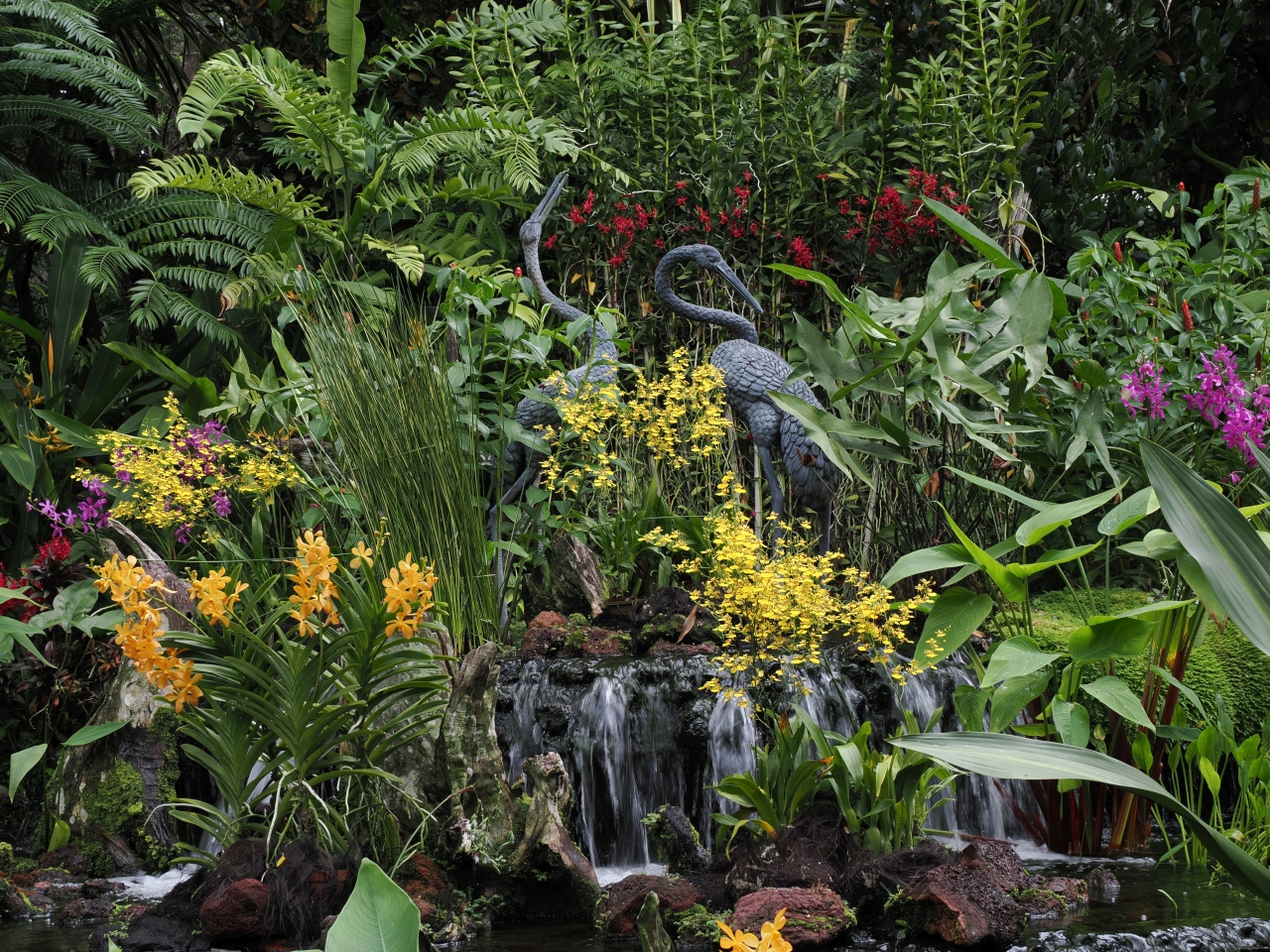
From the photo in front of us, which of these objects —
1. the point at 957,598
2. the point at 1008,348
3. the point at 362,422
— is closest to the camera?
the point at 957,598

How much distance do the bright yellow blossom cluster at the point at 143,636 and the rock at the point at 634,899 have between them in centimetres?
108

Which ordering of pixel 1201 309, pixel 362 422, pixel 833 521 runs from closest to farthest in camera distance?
pixel 362 422 → pixel 1201 309 → pixel 833 521

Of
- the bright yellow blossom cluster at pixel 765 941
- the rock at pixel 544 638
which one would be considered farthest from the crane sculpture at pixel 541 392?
the bright yellow blossom cluster at pixel 765 941

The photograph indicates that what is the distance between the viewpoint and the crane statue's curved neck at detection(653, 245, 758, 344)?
4035mm

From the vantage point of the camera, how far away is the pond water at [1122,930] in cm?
221

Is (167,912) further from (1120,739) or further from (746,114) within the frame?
(746,114)

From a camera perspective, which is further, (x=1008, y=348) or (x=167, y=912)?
(x=1008, y=348)

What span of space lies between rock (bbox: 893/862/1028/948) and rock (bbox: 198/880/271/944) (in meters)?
1.44

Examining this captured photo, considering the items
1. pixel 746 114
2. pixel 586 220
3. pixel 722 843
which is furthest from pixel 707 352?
pixel 722 843

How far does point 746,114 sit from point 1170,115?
2.30 metres

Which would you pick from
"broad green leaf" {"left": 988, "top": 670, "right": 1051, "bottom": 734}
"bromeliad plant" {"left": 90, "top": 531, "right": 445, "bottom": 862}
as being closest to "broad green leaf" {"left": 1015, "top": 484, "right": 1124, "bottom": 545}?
"broad green leaf" {"left": 988, "top": 670, "right": 1051, "bottom": 734}

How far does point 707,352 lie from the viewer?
5375 millimetres

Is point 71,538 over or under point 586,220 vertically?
under

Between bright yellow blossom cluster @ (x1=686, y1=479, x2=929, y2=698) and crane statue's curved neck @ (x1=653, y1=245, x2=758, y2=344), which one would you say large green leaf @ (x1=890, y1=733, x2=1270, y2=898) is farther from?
crane statue's curved neck @ (x1=653, y1=245, x2=758, y2=344)
